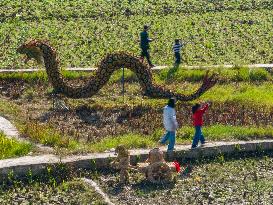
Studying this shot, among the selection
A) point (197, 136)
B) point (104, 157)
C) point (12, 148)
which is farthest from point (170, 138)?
point (12, 148)

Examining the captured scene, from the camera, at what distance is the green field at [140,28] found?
91.6ft

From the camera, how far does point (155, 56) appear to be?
27656 millimetres

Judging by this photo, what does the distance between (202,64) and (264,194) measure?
10.4 metres

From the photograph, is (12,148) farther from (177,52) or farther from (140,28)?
(140,28)

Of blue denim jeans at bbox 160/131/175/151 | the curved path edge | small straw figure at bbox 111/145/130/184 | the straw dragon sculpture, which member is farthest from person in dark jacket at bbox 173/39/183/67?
small straw figure at bbox 111/145/130/184

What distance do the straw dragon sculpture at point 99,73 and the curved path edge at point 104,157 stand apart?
385 centimetres

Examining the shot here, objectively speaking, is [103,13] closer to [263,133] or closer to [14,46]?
[14,46]

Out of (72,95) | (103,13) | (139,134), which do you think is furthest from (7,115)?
(103,13)

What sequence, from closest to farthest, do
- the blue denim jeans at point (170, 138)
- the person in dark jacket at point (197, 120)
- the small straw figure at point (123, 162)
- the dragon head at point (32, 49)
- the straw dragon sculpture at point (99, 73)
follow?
the small straw figure at point (123, 162), the blue denim jeans at point (170, 138), the person in dark jacket at point (197, 120), the straw dragon sculpture at point (99, 73), the dragon head at point (32, 49)

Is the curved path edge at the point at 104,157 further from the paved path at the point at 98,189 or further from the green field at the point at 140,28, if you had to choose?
the green field at the point at 140,28

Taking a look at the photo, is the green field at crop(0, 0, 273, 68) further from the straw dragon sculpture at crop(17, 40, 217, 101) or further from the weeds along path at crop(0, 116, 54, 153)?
the weeds along path at crop(0, 116, 54, 153)

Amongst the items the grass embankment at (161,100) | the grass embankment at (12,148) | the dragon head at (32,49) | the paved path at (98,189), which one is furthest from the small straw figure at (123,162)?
the dragon head at (32,49)

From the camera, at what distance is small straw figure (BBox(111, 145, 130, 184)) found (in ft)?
55.2

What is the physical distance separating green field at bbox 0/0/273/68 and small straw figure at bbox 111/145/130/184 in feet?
32.2
